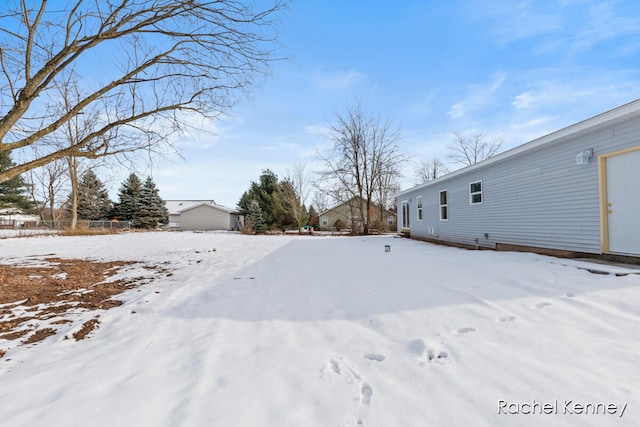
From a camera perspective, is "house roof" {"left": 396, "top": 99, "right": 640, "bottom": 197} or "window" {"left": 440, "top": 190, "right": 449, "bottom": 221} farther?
"window" {"left": 440, "top": 190, "right": 449, "bottom": 221}

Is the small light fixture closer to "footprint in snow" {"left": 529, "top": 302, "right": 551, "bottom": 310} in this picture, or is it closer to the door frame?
the door frame

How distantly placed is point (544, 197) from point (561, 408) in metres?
6.78

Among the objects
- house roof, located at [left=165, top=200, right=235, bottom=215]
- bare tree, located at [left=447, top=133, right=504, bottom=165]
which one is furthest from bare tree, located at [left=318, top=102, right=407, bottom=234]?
house roof, located at [left=165, top=200, right=235, bottom=215]

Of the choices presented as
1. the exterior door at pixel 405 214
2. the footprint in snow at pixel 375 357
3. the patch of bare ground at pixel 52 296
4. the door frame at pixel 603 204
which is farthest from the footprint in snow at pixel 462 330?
the exterior door at pixel 405 214

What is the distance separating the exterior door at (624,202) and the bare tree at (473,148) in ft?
80.5

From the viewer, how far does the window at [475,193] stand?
31.1 ft

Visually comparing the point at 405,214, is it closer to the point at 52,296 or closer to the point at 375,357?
the point at 375,357

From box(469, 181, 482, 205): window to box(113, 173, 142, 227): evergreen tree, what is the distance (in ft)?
98.9

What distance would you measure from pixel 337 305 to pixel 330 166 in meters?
19.0

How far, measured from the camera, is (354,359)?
2.25m

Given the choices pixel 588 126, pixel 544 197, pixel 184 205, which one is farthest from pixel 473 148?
pixel 184 205

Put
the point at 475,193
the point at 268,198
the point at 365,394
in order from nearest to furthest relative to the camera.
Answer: the point at 365,394
the point at 475,193
the point at 268,198

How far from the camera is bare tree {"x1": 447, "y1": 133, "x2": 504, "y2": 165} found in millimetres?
27500

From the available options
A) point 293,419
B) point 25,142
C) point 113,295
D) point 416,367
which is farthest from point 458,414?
point 25,142
